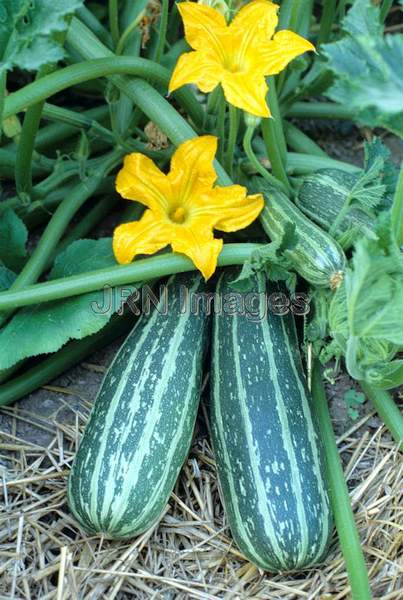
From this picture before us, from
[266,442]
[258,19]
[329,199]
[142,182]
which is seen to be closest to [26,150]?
[142,182]

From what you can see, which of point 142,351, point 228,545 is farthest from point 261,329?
point 228,545

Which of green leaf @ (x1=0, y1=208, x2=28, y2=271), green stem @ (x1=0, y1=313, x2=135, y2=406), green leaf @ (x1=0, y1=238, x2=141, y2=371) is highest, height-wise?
green leaf @ (x1=0, y1=208, x2=28, y2=271)

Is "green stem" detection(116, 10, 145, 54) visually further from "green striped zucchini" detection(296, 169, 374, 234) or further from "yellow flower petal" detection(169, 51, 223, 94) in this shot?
"green striped zucchini" detection(296, 169, 374, 234)

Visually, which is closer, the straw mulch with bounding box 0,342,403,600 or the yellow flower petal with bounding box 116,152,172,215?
the straw mulch with bounding box 0,342,403,600

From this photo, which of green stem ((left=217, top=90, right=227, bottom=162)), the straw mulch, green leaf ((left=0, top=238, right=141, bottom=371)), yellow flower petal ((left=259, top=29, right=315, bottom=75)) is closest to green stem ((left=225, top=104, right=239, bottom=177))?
green stem ((left=217, top=90, right=227, bottom=162))

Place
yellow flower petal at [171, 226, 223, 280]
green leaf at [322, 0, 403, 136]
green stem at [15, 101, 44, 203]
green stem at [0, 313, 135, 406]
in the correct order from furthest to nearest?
1. green stem at [0, 313, 135, 406]
2. green stem at [15, 101, 44, 203]
3. yellow flower petal at [171, 226, 223, 280]
4. green leaf at [322, 0, 403, 136]

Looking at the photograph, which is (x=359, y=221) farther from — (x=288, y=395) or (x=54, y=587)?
(x=54, y=587)
